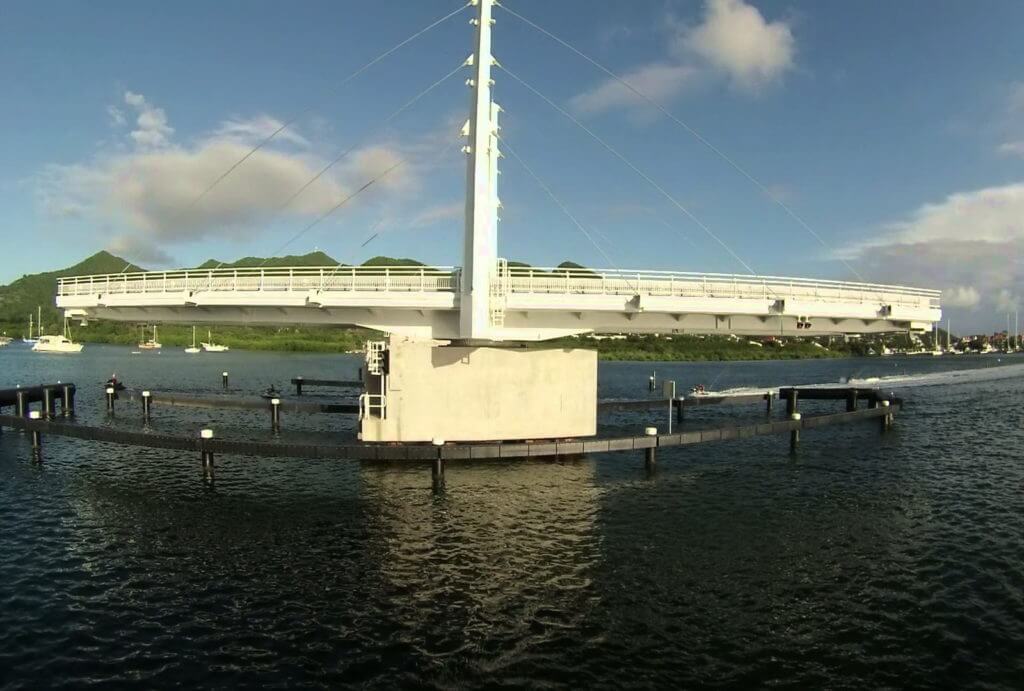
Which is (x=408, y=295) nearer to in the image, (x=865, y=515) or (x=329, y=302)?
(x=329, y=302)

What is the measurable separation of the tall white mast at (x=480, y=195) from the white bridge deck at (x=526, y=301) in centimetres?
82

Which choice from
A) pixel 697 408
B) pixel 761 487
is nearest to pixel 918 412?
pixel 697 408

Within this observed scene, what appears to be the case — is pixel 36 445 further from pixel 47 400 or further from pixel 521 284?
pixel 521 284

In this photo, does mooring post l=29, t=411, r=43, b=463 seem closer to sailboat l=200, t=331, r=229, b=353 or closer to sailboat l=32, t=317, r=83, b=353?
sailboat l=32, t=317, r=83, b=353

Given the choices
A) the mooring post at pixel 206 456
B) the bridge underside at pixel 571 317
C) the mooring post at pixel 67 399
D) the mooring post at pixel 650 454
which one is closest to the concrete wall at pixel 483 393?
the bridge underside at pixel 571 317

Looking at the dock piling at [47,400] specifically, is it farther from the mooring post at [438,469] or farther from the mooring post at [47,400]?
the mooring post at [438,469]

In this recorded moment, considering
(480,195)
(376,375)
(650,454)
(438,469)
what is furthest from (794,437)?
(376,375)

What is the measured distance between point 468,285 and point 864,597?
55.5 feet

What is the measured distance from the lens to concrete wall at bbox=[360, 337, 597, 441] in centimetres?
2406

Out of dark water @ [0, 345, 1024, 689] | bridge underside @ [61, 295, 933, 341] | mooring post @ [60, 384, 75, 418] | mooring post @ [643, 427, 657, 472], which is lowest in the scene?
dark water @ [0, 345, 1024, 689]

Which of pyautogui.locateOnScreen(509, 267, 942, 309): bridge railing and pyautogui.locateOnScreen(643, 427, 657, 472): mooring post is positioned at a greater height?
pyautogui.locateOnScreen(509, 267, 942, 309): bridge railing

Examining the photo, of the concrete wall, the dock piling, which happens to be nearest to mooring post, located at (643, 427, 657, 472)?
the concrete wall

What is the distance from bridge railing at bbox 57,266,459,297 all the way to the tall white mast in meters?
1.76

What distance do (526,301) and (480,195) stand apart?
4869 mm
